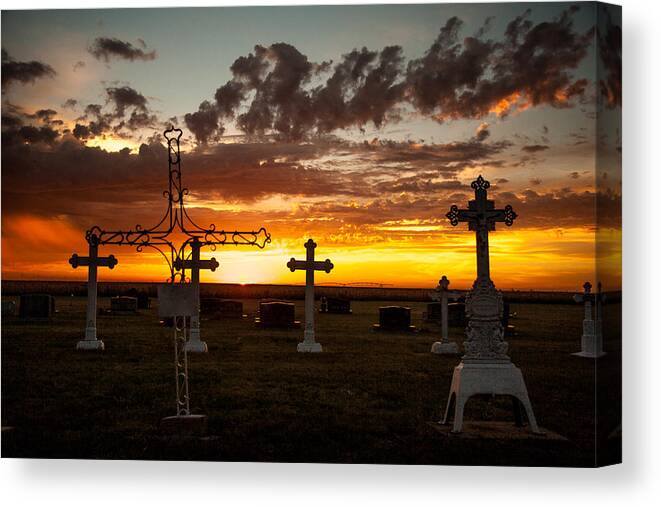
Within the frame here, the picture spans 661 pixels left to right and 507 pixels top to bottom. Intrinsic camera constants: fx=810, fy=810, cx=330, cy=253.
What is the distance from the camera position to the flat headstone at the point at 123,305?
2200 cm

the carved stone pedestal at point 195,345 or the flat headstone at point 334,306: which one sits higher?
the flat headstone at point 334,306

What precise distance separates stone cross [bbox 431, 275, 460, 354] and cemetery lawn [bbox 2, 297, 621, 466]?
1.81 ft

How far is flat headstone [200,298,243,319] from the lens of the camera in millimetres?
20452

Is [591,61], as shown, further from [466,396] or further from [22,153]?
[22,153]

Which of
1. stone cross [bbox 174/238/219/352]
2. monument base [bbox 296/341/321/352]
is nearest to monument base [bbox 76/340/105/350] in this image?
stone cross [bbox 174/238/219/352]

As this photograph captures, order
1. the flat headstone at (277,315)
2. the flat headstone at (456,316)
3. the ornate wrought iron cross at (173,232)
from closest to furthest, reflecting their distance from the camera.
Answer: the ornate wrought iron cross at (173,232) < the flat headstone at (277,315) < the flat headstone at (456,316)

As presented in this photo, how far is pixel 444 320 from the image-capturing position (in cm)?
1387

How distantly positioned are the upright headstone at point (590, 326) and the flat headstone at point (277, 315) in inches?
268

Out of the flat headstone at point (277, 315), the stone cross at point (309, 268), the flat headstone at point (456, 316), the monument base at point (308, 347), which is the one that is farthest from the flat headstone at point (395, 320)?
the monument base at point (308, 347)

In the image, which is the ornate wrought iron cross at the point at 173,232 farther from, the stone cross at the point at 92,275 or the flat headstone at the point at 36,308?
the flat headstone at the point at 36,308

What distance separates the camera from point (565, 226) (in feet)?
27.6

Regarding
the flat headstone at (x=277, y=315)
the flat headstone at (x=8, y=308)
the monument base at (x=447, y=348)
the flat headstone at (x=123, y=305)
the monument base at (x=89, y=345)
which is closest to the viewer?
the monument base at (x=89, y=345)

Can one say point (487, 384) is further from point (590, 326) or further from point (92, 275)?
point (92, 275)

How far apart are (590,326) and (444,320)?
8.06 feet
